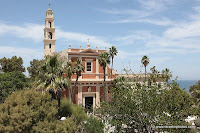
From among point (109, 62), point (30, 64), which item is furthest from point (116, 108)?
point (30, 64)

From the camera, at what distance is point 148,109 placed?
38.9ft

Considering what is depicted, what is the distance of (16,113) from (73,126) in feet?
13.5

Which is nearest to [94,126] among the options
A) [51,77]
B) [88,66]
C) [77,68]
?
[51,77]

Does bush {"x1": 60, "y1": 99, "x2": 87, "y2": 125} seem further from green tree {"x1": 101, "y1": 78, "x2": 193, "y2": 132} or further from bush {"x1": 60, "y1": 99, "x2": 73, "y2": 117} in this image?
green tree {"x1": 101, "y1": 78, "x2": 193, "y2": 132}

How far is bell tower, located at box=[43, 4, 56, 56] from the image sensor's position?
36.1 m

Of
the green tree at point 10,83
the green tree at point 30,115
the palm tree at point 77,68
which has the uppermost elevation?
the palm tree at point 77,68

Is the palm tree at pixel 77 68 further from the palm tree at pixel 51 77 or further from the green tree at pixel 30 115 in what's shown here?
the green tree at pixel 30 115

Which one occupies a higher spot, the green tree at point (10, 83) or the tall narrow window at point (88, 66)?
the tall narrow window at point (88, 66)

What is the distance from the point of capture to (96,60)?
3425cm

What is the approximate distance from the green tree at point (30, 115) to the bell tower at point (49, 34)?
20477 millimetres

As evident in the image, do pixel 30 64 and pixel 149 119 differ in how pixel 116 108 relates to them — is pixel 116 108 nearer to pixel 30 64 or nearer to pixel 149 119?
pixel 149 119

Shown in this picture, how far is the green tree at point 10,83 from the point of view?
2981 centimetres

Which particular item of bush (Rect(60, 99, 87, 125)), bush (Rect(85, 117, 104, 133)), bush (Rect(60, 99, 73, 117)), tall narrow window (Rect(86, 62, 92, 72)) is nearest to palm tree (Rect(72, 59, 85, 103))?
tall narrow window (Rect(86, 62, 92, 72))

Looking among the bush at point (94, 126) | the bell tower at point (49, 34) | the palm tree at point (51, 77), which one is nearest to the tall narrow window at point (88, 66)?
the bell tower at point (49, 34)
